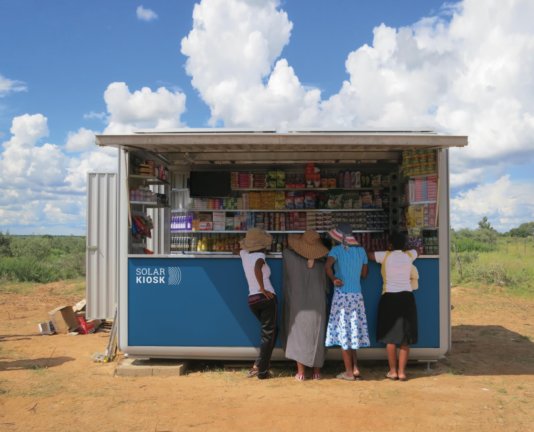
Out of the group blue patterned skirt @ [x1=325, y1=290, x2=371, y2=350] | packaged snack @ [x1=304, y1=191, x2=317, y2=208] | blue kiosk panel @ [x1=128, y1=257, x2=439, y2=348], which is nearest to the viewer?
blue patterned skirt @ [x1=325, y1=290, x2=371, y2=350]

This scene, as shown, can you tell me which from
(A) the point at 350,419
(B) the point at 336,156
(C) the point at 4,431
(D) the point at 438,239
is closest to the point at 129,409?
(C) the point at 4,431

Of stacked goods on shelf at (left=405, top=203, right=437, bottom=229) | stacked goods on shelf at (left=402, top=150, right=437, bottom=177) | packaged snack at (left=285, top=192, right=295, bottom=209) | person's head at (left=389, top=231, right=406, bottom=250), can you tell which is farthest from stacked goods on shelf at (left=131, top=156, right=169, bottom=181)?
stacked goods on shelf at (left=405, top=203, right=437, bottom=229)

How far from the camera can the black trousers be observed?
21.3ft

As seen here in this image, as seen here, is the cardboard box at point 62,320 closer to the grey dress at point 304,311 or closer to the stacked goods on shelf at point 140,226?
the stacked goods on shelf at point 140,226

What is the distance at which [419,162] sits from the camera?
23.9 feet

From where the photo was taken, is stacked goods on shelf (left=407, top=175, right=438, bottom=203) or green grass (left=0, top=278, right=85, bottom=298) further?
green grass (left=0, top=278, right=85, bottom=298)

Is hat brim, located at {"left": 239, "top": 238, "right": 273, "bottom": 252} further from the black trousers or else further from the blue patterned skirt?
the blue patterned skirt

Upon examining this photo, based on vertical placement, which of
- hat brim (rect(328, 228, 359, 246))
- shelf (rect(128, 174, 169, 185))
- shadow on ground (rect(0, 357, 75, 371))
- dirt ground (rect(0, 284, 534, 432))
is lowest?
shadow on ground (rect(0, 357, 75, 371))

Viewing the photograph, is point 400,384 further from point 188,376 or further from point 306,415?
point 188,376

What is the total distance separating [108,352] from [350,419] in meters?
3.79

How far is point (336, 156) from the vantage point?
8586 millimetres

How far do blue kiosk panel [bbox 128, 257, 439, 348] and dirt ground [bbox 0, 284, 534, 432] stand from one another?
1.55 ft

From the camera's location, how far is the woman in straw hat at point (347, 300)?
21.1 feet

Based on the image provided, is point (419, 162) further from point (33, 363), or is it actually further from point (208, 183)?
point (33, 363)
